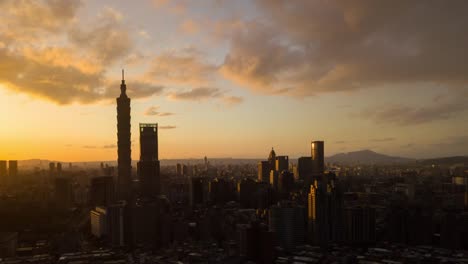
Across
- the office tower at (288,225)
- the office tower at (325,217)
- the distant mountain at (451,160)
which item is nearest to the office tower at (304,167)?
the distant mountain at (451,160)

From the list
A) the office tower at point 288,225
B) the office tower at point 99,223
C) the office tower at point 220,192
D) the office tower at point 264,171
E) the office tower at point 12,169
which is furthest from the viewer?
the office tower at point 12,169

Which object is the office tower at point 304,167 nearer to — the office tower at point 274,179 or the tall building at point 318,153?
the tall building at point 318,153

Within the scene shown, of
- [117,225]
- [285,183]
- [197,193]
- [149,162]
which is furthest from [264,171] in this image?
[117,225]

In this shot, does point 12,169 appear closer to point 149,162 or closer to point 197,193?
point 149,162

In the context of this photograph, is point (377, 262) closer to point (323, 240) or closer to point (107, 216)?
point (323, 240)

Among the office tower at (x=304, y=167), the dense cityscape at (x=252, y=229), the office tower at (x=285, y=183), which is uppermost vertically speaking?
the office tower at (x=304, y=167)

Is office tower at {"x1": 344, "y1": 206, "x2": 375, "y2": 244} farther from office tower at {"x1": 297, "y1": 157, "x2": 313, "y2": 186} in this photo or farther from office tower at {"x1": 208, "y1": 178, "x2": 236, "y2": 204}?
office tower at {"x1": 297, "y1": 157, "x2": 313, "y2": 186}
